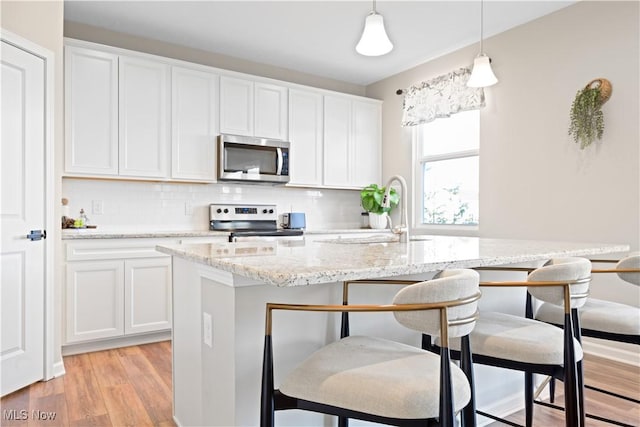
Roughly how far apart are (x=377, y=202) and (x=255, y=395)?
345 centimetres

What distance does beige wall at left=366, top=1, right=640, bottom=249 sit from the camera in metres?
3.04

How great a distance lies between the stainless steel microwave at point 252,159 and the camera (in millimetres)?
3992

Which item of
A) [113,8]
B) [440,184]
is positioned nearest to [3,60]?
[113,8]

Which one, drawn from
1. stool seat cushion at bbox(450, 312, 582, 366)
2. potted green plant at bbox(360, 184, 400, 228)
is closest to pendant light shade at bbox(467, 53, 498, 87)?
stool seat cushion at bbox(450, 312, 582, 366)

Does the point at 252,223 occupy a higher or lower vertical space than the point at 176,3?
lower

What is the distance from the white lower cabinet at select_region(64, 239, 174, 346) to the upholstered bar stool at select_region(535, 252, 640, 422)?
8.94 feet

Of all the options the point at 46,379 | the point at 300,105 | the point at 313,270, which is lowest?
the point at 46,379

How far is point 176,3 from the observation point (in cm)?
335

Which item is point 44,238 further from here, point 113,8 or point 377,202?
point 377,202

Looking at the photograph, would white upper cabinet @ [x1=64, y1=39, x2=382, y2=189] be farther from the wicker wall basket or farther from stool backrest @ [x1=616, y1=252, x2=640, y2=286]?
stool backrest @ [x1=616, y1=252, x2=640, y2=286]

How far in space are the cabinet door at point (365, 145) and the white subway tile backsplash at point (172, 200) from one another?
0.43m

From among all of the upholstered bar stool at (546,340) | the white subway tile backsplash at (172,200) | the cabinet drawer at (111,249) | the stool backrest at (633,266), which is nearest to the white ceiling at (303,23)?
the white subway tile backsplash at (172,200)

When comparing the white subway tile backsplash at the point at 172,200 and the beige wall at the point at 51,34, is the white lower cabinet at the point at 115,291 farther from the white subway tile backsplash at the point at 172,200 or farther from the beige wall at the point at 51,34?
the white subway tile backsplash at the point at 172,200

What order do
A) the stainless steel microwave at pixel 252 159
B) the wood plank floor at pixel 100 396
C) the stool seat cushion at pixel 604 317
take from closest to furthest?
the stool seat cushion at pixel 604 317
the wood plank floor at pixel 100 396
the stainless steel microwave at pixel 252 159
